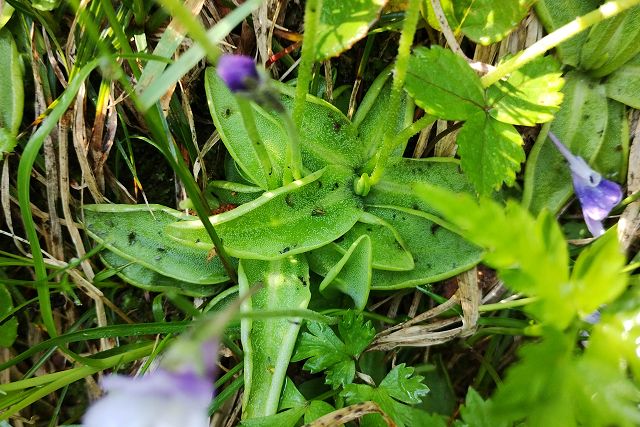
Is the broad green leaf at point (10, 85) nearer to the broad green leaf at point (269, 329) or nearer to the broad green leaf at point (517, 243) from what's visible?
the broad green leaf at point (269, 329)

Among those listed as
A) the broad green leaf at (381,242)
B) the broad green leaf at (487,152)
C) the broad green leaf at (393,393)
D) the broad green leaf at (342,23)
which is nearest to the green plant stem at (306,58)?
the broad green leaf at (342,23)

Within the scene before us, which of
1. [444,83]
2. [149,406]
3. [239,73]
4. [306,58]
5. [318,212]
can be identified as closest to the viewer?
[149,406]

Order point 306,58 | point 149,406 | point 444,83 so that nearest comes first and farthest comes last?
1. point 149,406
2. point 306,58
3. point 444,83

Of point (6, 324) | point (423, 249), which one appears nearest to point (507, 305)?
point (423, 249)

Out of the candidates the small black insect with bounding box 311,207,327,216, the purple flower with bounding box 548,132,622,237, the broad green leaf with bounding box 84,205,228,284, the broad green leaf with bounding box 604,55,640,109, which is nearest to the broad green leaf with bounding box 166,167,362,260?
the small black insect with bounding box 311,207,327,216

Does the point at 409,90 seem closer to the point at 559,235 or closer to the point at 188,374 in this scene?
the point at 559,235

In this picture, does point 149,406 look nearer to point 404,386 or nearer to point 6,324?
point 404,386

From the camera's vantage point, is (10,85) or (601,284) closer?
(601,284)

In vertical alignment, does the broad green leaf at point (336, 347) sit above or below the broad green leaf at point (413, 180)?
below

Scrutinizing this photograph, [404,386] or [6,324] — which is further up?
[404,386]
